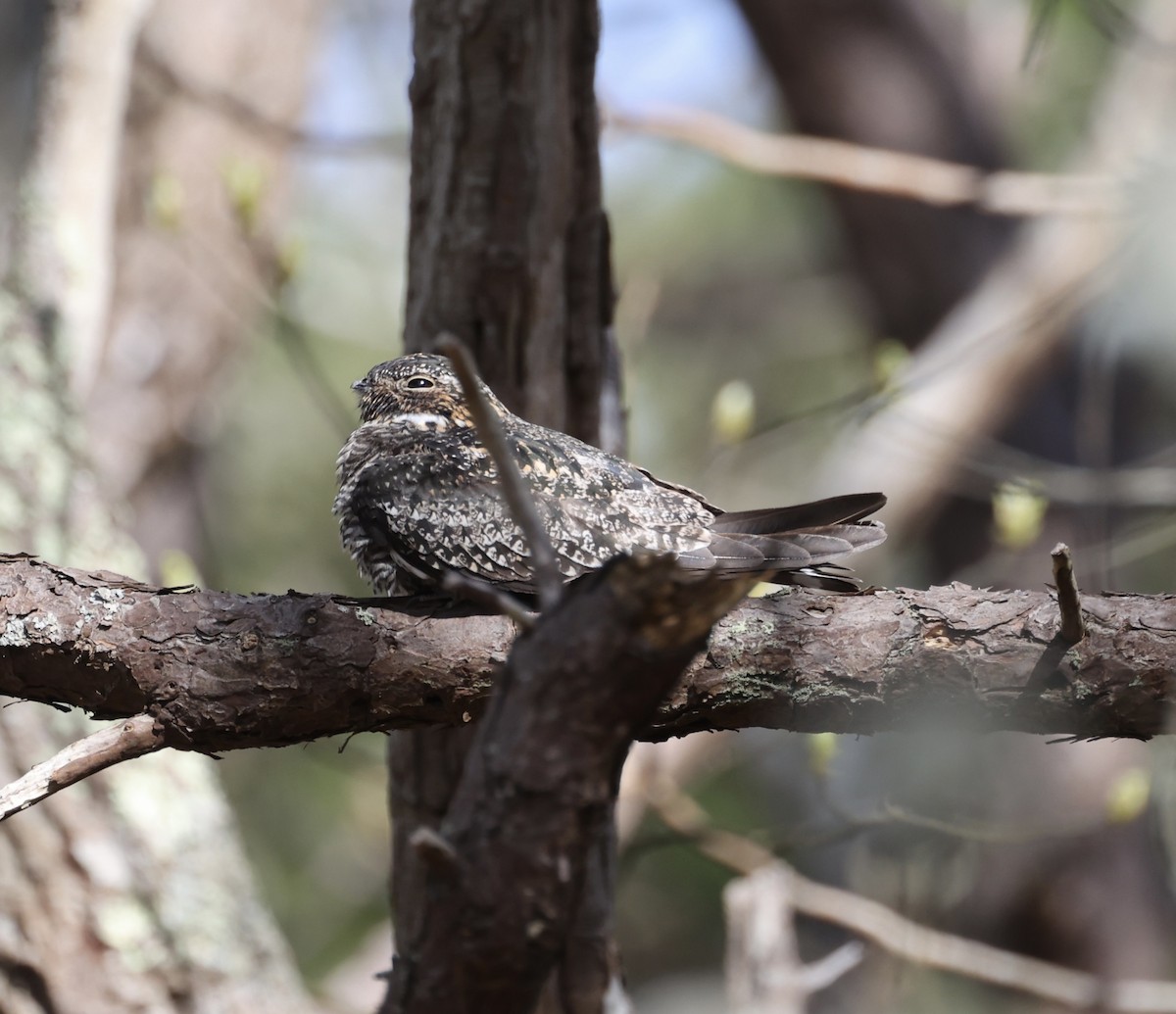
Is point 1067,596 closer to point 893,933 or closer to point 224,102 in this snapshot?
point 893,933

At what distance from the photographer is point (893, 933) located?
4.37 m

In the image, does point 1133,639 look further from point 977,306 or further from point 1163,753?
point 977,306

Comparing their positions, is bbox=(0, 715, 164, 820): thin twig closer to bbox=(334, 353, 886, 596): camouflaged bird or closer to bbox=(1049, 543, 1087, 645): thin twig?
bbox=(334, 353, 886, 596): camouflaged bird

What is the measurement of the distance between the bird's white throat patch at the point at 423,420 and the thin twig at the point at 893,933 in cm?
169

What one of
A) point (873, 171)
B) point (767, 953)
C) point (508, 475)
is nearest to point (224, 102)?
point (873, 171)

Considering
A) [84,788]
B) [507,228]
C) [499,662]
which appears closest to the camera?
[499,662]

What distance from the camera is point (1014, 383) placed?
6.50m

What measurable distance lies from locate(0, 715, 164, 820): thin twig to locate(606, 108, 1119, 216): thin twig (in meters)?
3.47

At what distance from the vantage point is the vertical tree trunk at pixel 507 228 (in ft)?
11.3

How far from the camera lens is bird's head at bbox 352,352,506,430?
3477mm

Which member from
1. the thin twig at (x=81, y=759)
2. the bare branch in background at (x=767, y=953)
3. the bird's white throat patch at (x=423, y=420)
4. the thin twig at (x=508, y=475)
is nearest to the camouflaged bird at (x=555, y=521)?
the bird's white throat patch at (x=423, y=420)

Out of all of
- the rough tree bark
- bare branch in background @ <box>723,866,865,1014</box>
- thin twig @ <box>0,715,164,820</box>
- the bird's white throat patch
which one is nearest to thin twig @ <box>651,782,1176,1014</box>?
bare branch in background @ <box>723,866,865,1014</box>

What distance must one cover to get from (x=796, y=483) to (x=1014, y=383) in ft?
4.62

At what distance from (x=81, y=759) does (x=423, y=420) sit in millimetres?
1604
